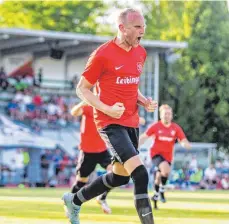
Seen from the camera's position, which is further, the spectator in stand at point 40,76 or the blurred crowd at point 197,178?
the spectator in stand at point 40,76

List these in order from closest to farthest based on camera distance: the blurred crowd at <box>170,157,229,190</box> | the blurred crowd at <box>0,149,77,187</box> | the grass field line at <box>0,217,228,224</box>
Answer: the grass field line at <box>0,217,228,224</box> → the blurred crowd at <box>0,149,77,187</box> → the blurred crowd at <box>170,157,229,190</box>

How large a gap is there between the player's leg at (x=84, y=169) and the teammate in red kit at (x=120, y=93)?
15.0 feet

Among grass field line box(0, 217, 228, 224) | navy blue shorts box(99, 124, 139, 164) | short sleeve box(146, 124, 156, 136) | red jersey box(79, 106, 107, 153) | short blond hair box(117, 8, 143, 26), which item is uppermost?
short blond hair box(117, 8, 143, 26)

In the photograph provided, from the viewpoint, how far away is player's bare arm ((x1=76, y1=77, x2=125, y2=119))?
9.27 m

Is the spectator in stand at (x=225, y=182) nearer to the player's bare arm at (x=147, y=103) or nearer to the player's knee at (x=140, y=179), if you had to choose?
the player's bare arm at (x=147, y=103)

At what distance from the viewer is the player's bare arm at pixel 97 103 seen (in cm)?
927

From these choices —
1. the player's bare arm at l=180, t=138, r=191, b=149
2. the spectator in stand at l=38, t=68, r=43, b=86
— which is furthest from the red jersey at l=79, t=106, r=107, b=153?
the spectator in stand at l=38, t=68, r=43, b=86

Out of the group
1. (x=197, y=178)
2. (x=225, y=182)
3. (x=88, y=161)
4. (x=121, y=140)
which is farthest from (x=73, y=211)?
(x=225, y=182)

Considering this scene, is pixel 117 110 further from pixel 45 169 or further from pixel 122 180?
pixel 45 169

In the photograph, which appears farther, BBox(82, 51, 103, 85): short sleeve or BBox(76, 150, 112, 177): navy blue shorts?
BBox(76, 150, 112, 177): navy blue shorts

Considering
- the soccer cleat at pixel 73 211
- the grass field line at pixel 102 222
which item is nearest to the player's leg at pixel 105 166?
the grass field line at pixel 102 222

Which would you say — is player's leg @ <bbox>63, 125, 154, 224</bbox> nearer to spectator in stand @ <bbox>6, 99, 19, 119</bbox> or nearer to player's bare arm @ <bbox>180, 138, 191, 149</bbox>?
player's bare arm @ <bbox>180, 138, 191, 149</bbox>

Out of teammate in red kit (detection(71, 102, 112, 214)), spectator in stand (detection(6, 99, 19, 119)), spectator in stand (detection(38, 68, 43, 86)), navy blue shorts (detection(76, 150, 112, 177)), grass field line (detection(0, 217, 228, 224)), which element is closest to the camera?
grass field line (detection(0, 217, 228, 224))

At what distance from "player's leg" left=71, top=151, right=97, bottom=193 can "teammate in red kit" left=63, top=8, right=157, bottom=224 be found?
458cm
